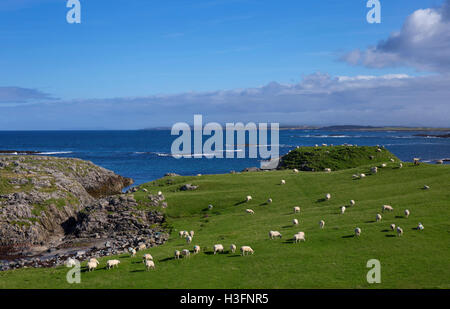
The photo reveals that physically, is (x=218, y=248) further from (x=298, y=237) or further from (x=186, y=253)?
(x=298, y=237)

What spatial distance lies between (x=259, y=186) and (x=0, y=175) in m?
48.0

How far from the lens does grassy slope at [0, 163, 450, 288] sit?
93.9ft

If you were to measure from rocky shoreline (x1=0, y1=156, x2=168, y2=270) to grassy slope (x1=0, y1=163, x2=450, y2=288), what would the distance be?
4.42 meters

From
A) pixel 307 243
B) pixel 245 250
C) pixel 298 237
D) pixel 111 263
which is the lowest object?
pixel 111 263

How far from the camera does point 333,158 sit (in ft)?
321

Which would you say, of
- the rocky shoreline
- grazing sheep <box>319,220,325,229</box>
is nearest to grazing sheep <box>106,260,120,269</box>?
the rocky shoreline

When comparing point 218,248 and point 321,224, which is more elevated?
point 321,224

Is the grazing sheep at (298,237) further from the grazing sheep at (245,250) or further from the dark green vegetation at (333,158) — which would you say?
the dark green vegetation at (333,158)

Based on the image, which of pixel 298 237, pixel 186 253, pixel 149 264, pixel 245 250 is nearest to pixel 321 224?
pixel 298 237

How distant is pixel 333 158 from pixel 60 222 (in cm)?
6967
